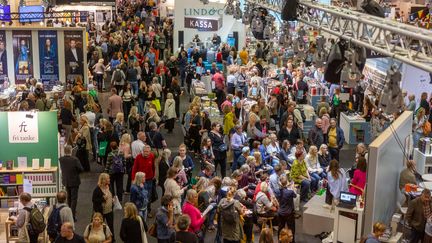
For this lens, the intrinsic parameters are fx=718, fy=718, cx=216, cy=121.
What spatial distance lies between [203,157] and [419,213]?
3.77 meters

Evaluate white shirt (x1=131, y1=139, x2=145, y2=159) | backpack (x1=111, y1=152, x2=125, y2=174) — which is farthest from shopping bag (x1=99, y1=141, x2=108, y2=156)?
backpack (x1=111, y1=152, x2=125, y2=174)

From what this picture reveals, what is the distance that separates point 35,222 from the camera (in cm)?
908

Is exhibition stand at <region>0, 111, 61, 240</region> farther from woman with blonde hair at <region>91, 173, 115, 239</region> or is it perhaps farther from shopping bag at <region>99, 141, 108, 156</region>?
Answer: woman with blonde hair at <region>91, 173, 115, 239</region>

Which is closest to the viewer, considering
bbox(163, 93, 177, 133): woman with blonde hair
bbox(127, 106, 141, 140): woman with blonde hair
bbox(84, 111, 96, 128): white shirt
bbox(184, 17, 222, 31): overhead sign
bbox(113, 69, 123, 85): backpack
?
bbox(84, 111, 96, 128): white shirt

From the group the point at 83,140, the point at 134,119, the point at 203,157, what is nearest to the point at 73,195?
the point at 83,140

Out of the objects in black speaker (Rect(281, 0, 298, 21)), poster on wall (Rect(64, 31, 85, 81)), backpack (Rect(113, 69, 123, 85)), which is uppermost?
black speaker (Rect(281, 0, 298, 21))

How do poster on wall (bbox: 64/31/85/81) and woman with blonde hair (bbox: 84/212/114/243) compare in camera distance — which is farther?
poster on wall (bbox: 64/31/85/81)

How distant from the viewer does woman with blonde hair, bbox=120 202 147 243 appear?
8.59 metres

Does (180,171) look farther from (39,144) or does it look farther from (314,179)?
(314,179)

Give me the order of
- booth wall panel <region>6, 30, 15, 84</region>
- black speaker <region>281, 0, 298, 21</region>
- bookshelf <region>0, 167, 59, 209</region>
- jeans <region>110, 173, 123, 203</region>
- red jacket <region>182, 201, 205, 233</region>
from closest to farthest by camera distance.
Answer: red jacket <region>182, 201, 205, 233</region>
bookshelf <region>0, 167, 59, 209</region>
jeans <region>110, 173, 123, 203</region>
black speaker <region>281, 0, 298, 21</region>
booth wall panel <region>6, 30, 15, 84</region>

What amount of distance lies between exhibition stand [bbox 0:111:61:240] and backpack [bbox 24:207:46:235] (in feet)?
6.13

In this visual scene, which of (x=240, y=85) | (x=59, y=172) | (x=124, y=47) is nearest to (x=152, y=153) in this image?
(x=59, y=172)

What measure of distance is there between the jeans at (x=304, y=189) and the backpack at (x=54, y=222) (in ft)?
14.3

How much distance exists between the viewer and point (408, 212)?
9906mm
